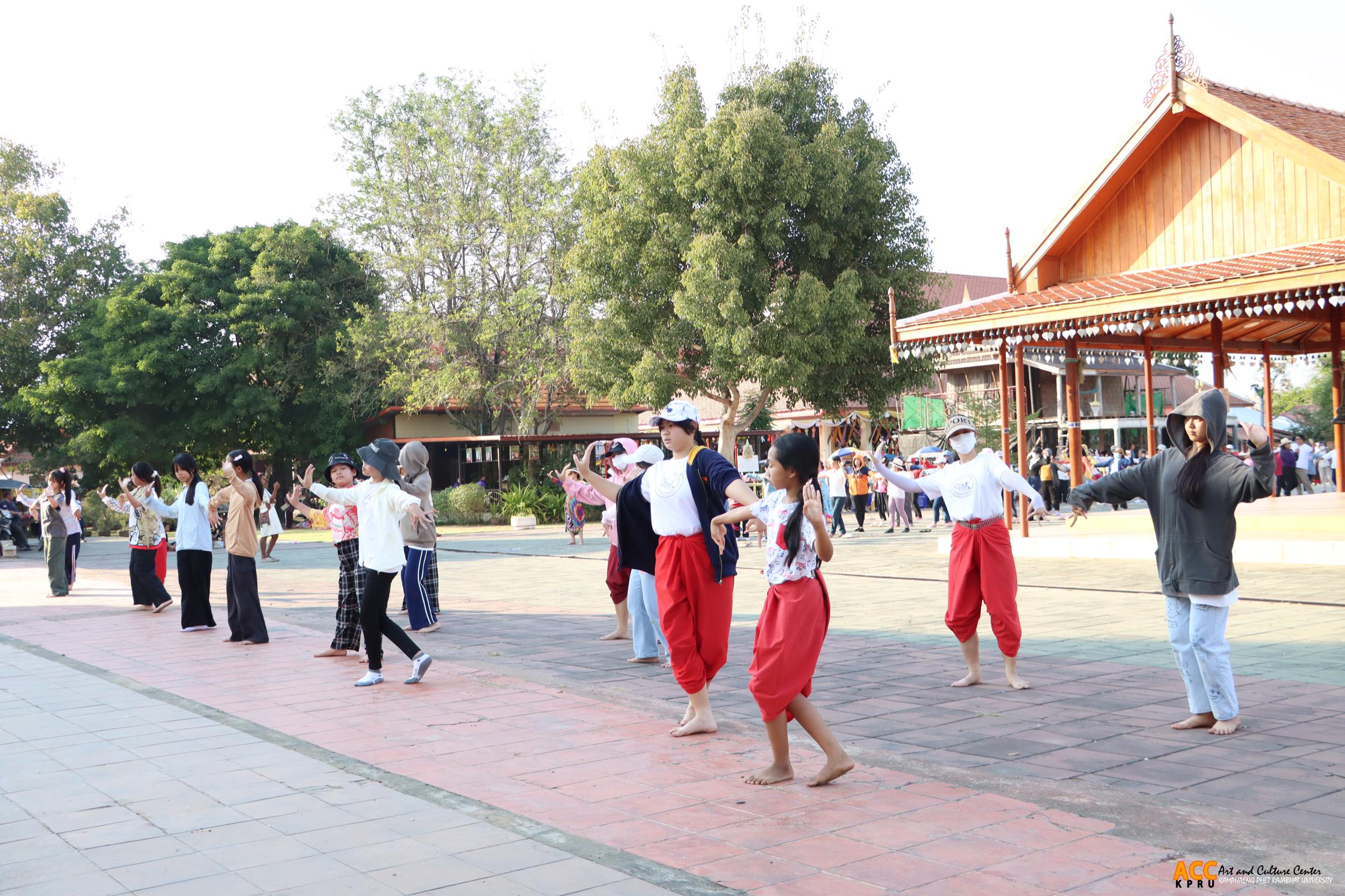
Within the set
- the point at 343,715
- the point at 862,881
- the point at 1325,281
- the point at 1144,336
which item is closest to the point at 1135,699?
the point at 862,881

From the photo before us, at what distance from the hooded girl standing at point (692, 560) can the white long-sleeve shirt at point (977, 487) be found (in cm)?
147

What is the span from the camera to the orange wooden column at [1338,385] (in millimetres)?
19125

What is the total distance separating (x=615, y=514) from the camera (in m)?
8.21

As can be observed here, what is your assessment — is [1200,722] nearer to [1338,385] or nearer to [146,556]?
[146,556]

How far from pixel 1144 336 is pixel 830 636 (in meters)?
12.1

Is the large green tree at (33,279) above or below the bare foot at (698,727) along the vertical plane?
above

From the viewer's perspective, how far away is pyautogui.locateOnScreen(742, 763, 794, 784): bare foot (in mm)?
5148

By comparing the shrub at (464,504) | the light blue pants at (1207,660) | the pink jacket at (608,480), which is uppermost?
the pink jacket at (608,480)

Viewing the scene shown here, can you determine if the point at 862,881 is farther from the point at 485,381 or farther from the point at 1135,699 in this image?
the point at 485,381

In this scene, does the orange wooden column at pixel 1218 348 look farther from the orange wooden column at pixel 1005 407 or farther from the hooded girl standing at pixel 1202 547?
the hooded girl standing at pixel 1202 547

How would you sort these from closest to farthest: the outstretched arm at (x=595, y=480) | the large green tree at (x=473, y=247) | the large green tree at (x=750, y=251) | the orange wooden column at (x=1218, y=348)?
the outstretched arm at (x=595, y=480) → the orange wooden column at (x=1218, y=348) → the large green tree at (x=750, y=251) → the large green tree at (x=473, y=247)

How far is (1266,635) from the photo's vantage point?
889 centimetres

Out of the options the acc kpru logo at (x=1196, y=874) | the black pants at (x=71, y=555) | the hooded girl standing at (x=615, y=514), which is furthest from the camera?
the black pants at (x=71, y=555)

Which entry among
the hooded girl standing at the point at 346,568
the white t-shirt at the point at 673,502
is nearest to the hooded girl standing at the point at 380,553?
the hooded girl standing at the point at 346,568
